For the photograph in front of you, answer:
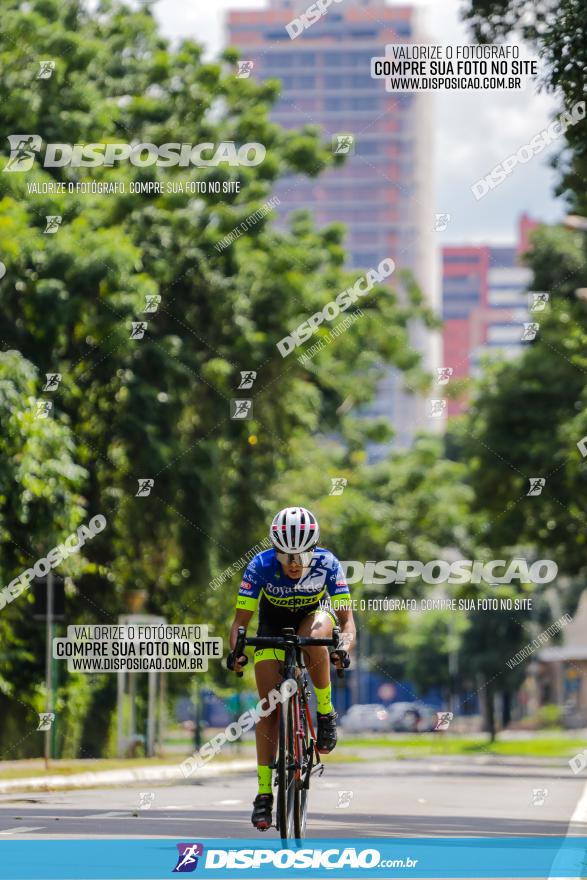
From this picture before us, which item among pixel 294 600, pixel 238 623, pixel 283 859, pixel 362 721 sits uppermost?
pixel 362 721

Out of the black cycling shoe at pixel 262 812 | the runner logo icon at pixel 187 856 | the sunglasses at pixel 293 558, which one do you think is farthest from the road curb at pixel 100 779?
the sunglasses at pixel 293 558

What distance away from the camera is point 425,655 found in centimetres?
10912

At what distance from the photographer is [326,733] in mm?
11188

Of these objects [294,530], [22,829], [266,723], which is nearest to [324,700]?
[266,723]

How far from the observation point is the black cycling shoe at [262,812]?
1090 centimetres

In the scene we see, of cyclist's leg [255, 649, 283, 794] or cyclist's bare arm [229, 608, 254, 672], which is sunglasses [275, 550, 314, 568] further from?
cyclist's leg [255, 649, 283, 794]

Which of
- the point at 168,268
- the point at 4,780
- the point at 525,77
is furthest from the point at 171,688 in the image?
the point at 525,77

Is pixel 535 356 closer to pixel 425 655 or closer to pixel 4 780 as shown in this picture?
pixel 4 780

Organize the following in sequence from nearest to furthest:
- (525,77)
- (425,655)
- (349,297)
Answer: (525,77) → (349,297) → (425,655)

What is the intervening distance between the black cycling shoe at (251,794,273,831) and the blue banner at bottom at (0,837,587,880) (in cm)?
16

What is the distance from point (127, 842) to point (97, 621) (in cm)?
Answer: 2208

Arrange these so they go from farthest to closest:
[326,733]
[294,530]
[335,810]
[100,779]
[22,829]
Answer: [100,779] < [335,810] < [22,829] < [326,733] < [294,530]

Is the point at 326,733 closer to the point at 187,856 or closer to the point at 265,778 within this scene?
the point at 265,778

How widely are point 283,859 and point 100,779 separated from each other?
1443 cm
